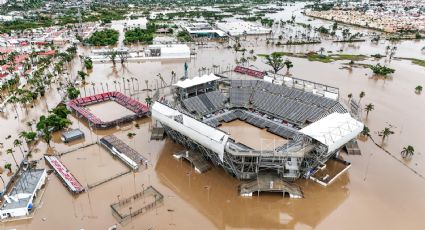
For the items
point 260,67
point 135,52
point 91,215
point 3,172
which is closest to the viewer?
point 91,215

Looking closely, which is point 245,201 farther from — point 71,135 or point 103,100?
point 103,100

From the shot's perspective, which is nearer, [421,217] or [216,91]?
[421,217]

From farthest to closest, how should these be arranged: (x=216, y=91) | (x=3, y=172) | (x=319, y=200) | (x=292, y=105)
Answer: (x=216, y=91) → (x=292, y=105) → (x=3, y=172) → (x=319, y=200)

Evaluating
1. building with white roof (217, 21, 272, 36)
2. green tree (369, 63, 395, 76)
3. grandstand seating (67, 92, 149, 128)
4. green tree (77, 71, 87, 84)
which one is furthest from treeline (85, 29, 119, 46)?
green tree (369, 63, 395, 76)

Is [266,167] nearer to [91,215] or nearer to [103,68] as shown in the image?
[91,215]

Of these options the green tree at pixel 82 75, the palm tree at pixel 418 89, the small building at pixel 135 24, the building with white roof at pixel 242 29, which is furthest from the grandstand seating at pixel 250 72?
the small building at pixel 135 24

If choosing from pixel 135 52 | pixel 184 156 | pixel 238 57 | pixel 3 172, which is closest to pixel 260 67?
pixel 238 57

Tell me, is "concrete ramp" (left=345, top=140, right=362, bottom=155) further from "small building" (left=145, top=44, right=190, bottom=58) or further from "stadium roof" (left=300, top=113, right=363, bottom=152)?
"small building" (left=145, top=44, right=190, bottom=58)

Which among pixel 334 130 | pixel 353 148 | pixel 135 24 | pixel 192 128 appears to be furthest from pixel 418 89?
pixel 135 24
